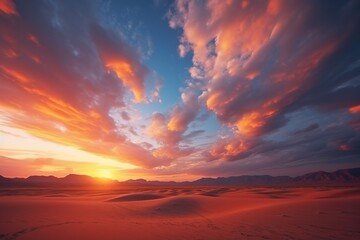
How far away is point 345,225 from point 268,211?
204 inches

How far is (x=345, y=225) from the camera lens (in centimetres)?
1171

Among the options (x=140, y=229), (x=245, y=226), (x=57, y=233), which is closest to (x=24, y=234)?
(x=57, y=233)

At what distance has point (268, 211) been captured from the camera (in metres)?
16.2

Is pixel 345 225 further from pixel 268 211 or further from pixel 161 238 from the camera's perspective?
pixel 161 238

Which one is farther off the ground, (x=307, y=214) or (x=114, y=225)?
(x=307, y=214)

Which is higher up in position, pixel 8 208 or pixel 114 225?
pixel 8 208

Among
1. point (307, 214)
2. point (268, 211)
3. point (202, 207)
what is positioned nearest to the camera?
point (307, 214)

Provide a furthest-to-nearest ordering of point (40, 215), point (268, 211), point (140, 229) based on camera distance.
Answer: point (268, 211) → point (40, 215) → point (140, 229)

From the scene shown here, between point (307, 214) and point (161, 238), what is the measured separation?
10.5 metres

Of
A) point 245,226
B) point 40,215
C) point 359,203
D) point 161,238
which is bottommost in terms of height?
point 161,238

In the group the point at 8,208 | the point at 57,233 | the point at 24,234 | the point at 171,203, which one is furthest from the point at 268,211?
the point at 8,208

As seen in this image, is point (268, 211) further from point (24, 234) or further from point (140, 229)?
point (24, 234)

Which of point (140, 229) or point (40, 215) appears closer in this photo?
point (140, 229)

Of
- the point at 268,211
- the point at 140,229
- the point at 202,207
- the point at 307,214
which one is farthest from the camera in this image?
the point at 202,207
